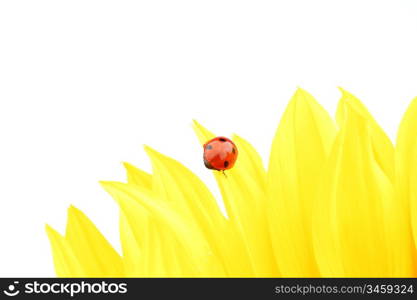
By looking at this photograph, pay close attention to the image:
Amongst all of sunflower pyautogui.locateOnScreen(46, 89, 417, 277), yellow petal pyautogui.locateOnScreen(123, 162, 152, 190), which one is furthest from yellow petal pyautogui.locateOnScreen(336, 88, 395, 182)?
yellow petal pyautogui.locateOnScreen(123, 162, 152, 190)

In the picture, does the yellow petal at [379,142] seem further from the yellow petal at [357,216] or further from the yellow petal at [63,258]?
the yellow petal at [63,258]

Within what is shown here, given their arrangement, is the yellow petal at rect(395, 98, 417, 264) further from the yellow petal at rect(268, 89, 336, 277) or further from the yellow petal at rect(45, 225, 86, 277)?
the yellow petal at rect(45, 225, 86, 277)

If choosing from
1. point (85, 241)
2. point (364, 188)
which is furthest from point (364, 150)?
point (85, 241)

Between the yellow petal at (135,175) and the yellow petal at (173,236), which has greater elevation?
the yellow petal at (135,175)

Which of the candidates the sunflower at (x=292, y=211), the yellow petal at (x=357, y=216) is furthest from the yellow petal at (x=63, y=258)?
the yellow petal at (x=357, y=216)

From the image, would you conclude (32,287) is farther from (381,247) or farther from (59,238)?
(381,247)

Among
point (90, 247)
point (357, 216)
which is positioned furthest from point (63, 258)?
point (357, 216)
